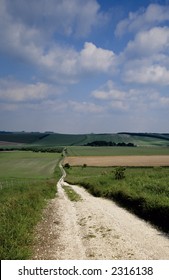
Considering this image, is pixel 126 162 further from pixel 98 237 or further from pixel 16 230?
pixel 16 230

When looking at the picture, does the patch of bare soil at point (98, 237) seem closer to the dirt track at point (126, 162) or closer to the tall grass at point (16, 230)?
the tall grass at point (16, 230)

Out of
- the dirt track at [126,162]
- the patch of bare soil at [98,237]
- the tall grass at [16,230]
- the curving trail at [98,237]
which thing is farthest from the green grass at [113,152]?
the tall grass at [16,230]

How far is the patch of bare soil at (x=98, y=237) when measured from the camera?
1464 centimetres

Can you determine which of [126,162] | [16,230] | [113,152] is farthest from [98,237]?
[113,152]

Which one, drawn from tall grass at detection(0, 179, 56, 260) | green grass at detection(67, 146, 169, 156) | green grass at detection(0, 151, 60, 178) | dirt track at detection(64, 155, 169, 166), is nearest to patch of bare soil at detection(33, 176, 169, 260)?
tall grass at detection(0, 179, 56, 260)

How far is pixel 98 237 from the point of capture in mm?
17484

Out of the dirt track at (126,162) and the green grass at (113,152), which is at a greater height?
the green grass at (113,152)

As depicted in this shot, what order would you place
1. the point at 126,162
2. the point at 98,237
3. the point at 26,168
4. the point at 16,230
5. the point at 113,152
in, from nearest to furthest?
the point at 16,230 < the point at 98,237 < the point at 26,168 < the point at 126,162 < the point at 113,152

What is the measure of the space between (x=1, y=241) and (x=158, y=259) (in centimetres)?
630

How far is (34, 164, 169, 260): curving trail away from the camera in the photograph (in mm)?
14656

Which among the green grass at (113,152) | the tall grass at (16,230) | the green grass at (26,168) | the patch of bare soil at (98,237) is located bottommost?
the green grass at (26,168)

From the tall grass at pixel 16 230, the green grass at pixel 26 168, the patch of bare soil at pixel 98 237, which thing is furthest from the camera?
the green grass at pixel 26 168

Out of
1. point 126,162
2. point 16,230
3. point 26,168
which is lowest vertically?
point 26,168
